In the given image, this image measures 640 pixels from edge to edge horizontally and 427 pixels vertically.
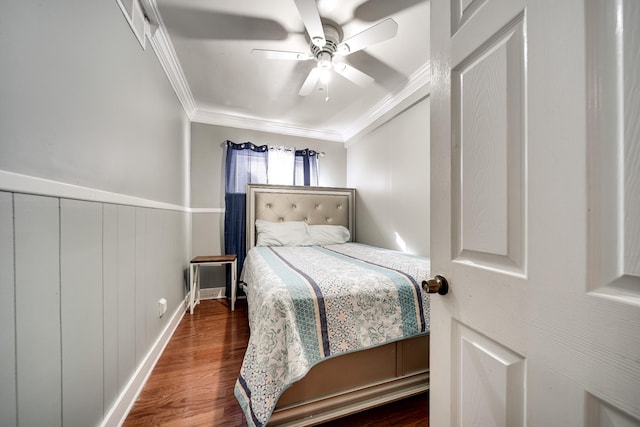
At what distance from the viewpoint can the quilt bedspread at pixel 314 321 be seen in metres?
0.98

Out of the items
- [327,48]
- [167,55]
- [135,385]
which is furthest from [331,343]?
[167,55]

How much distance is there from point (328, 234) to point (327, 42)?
1.96m

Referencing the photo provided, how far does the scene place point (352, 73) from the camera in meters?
1.85

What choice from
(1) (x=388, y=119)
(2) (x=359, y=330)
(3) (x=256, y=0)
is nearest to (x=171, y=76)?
(3) (x=256, y=0)

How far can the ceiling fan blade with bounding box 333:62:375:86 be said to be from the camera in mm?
1775

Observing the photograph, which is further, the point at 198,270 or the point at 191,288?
the point at 198,270

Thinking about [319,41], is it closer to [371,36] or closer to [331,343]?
[371,36]

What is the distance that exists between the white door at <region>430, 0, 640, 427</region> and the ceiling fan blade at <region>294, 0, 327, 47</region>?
2.81ft

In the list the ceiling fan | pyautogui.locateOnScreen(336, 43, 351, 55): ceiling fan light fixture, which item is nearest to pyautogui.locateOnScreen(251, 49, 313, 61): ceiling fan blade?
the ceiling fan

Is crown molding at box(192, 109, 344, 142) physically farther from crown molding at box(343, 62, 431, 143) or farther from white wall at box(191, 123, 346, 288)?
crown molding at box(343, 62, 431, 143)

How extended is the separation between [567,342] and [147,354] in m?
1.98

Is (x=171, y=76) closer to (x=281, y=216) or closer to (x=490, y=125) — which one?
(x=281, y=216)

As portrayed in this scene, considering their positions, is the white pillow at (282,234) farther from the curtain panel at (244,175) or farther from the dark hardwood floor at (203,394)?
the dark hardwood floor at (203,394)

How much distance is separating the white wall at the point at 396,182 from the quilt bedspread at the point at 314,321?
0.96m
